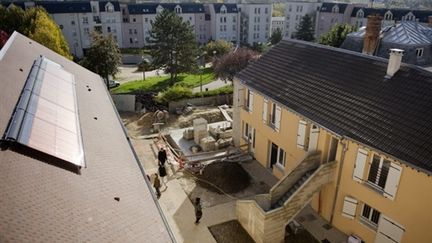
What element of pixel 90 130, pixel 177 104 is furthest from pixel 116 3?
pixel 90 130

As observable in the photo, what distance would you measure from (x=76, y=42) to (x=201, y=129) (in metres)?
56.1

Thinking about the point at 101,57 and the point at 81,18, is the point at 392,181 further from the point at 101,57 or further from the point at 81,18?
the point at 81,18

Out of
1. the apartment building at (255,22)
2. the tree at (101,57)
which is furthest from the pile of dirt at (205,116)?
the apartment building at (255,22)

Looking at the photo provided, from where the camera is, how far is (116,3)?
238 feet

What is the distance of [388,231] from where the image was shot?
1414cm

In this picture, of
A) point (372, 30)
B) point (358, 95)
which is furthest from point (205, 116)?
point (358, 95)

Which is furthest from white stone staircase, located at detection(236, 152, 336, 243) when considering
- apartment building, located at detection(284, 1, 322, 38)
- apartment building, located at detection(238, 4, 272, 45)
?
apartment building, located at detection(284, 1, 322, 38)

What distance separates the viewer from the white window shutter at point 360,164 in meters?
14.6

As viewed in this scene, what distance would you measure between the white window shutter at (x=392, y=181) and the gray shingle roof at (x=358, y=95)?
0.74 meters

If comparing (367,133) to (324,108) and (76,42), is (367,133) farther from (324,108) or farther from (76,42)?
(76,42)

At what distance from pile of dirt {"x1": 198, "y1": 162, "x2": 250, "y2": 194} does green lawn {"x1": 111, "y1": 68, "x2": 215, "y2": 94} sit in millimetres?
26468

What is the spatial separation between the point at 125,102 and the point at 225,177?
18.6 metres

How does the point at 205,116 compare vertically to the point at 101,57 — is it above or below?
below

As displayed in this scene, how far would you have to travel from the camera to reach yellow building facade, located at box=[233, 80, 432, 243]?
42.2 feet
